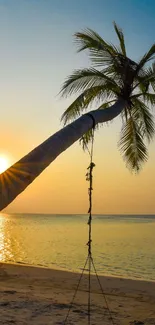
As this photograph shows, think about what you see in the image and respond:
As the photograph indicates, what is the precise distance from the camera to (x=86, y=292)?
570 inches

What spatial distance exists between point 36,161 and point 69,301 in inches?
306

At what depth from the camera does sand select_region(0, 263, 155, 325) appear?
9.62m

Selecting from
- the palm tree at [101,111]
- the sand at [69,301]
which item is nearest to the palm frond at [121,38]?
the palm tree at [101,111]

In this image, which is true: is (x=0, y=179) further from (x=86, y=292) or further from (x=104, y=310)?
(x=86, y=292)

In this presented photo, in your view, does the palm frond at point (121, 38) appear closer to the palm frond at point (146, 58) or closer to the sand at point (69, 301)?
the palm frond at point (146, 58)

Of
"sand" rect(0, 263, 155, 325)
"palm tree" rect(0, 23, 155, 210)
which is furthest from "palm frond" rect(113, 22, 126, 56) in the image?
"sand" rect(0, 263, 155, 325)

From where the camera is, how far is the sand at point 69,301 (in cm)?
962

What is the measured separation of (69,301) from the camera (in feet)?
39.6

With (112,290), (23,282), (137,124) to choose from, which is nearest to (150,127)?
(137,124)

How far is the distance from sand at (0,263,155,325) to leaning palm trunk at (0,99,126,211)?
4.88 metres

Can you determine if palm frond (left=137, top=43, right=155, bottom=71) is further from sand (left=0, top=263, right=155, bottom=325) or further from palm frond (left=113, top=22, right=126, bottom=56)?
sand (left=0, top=263, right=155, bottom=325)

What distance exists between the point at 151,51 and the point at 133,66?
2.60 ft

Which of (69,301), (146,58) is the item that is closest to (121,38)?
(146,58)

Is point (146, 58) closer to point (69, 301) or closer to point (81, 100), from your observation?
point (81, 100)
